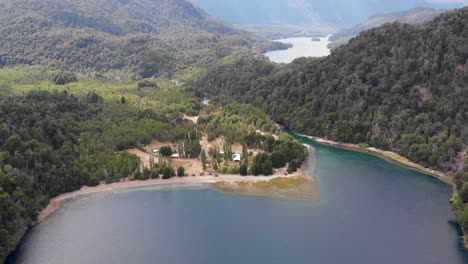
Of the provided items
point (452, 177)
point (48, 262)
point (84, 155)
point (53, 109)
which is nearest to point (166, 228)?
point (48, 262)

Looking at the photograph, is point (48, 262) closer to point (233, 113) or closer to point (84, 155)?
point (84, 155)

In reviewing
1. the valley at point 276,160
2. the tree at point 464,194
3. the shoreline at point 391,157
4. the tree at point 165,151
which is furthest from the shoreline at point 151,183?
the tree at point 464,194

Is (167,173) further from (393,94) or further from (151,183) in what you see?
(393,94)

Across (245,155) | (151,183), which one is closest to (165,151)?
(151,183)

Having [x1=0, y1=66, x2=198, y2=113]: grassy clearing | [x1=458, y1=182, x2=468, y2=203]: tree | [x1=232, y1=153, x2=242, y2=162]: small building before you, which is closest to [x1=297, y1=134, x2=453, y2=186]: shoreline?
[x1=458, y1=182, x2=468, y2=203]: tree

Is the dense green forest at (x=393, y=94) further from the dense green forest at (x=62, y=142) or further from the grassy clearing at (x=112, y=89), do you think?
the dense green forest at (x=62, y=142)

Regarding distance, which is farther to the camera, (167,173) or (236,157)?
(236,157)
